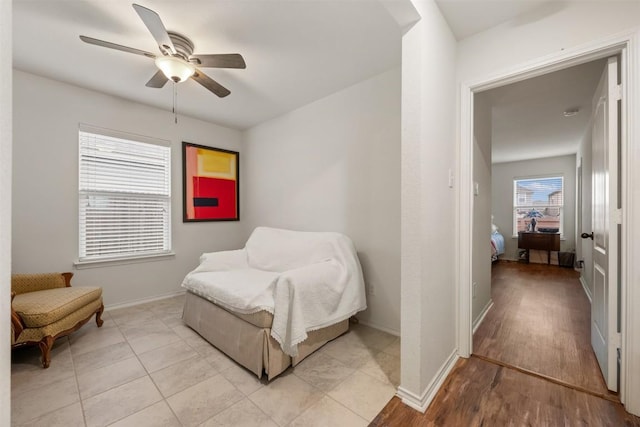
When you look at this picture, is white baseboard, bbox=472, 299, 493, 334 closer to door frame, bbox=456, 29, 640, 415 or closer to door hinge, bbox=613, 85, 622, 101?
door frame, bbox=456, 29, 640, 415

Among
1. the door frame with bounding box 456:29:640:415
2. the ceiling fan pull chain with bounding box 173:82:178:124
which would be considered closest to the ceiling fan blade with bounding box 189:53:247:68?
the ceiling fan pull chain with bounding box 173:82:178:124

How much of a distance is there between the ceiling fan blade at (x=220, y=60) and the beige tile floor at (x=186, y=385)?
227 centimetres

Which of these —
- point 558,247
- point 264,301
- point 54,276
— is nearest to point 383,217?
point 264,301

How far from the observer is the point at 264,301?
186 centimetres

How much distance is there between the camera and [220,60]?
198 centimetres

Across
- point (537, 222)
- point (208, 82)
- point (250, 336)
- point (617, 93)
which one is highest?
point (208, 82)

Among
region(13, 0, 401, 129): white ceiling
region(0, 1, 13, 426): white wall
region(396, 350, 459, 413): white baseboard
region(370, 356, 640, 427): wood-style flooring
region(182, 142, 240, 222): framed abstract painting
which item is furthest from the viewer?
region(182, 142, 240, 222): framed abstract painting

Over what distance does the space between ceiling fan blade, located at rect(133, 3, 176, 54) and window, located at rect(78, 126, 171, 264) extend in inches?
72.6

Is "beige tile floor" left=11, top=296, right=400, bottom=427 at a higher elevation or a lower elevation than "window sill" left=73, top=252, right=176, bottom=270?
lower

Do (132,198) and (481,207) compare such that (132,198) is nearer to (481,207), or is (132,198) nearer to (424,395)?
(424,395)

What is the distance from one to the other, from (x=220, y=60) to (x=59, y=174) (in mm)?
2275

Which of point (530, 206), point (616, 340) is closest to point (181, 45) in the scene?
point (616, 340)

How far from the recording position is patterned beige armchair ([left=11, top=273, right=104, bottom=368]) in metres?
1.91

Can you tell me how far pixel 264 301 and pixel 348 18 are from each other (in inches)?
82.4
